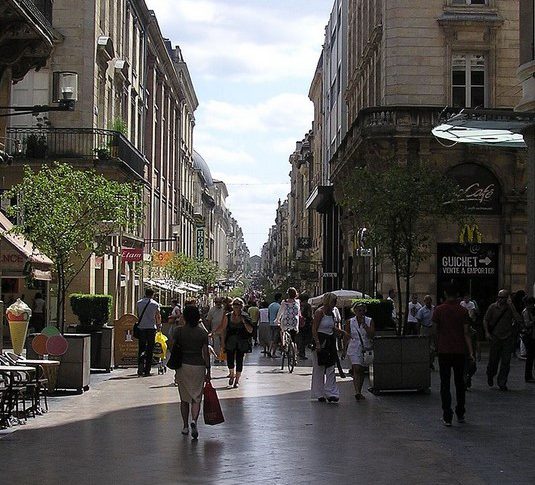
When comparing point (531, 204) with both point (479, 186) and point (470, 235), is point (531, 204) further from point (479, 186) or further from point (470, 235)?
point (479, 186)

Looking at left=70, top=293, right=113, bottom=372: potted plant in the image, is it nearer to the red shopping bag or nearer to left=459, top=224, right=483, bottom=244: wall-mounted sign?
the red shopping bag

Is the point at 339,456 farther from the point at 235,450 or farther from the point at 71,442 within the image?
the point at 71,442

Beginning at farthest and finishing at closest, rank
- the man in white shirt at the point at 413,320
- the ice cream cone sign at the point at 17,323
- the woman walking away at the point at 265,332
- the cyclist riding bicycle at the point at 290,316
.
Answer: the woman walking away at the point at 265,332 < the man in white shirt at the point at 413,320 < the cyclist riding bicycle at the point at 290,316 < the ice cream cone sign at the point at 17,323

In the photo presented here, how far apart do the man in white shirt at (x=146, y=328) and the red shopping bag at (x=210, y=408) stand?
9786 mm

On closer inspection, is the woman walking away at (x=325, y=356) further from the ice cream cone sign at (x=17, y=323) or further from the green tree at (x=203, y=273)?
the green tree at (x=203, y=273)

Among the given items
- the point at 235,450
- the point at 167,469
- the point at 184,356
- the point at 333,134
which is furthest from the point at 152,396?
the point at 333,134

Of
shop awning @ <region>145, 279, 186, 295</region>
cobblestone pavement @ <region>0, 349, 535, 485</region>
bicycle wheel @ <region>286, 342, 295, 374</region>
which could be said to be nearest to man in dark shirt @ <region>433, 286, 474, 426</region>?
cobblestone pavement @ <region>0, 349, 535, 485</region>

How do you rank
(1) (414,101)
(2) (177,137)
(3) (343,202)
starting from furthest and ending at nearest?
(2) (177,137) < (1) (414,101) < (3) (343,202)

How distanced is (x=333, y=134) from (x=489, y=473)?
185ft

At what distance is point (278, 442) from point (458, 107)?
26.9 m

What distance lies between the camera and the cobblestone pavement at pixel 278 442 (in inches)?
400

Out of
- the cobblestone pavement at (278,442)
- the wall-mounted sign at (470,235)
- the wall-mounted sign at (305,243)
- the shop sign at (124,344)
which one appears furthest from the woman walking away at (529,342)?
the wall-mounted sign at (305,243)

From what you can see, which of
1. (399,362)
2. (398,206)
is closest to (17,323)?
(398,206)

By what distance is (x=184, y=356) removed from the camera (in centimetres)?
1357
